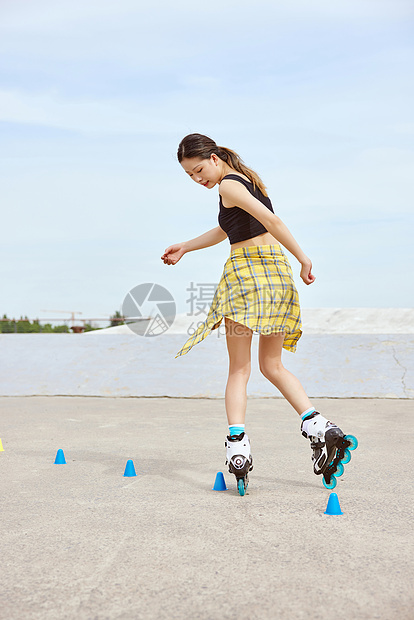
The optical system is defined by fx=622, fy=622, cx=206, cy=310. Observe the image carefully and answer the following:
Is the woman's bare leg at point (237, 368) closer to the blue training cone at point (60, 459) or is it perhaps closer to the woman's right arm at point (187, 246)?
the woman's right arm at point (187, 246)

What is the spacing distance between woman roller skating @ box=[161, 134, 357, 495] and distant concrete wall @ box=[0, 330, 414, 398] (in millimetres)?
4155

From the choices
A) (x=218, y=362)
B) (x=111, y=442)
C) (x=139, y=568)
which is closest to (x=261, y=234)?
(x=139, y=568)

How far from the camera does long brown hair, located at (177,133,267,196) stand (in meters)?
3.40

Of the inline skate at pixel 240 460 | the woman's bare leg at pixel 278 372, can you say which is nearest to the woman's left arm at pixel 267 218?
the woman's bare leg at pixel 278 372

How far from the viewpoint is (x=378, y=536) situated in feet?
8.23

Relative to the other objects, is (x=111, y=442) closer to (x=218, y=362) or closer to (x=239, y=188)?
(x=239, y=188)

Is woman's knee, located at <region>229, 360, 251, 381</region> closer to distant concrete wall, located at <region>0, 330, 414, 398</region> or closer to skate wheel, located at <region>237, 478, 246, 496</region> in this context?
skate wheel, located at <region>237, 478, 246, 496</region>

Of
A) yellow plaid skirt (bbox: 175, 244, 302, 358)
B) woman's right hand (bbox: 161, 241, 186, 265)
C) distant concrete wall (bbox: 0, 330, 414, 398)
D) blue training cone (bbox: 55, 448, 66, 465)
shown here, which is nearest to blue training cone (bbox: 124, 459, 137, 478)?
blue training cone (bbox: 55, 448, 66, 465)

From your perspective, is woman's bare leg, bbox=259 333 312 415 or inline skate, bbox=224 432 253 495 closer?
inline skate, bbox=224 432 253 495

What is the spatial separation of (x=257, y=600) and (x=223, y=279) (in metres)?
1.88

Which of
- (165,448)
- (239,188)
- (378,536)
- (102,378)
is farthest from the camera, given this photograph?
(102,378)

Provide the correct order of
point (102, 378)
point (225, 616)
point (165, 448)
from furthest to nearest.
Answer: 1. point (102, 378)
2. point (165, 448)
3. point (225, 616)

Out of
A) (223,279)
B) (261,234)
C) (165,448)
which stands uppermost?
(261,234)

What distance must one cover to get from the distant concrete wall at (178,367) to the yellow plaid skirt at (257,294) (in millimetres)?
4185
